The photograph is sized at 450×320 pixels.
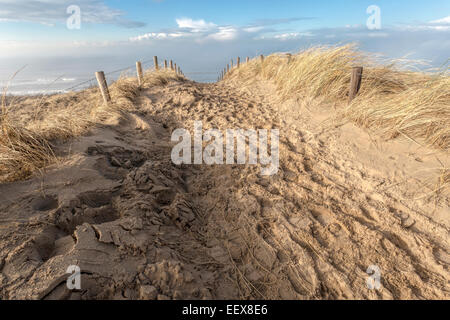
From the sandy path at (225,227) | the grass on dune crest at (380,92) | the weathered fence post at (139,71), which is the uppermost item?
the weathered fence post at (139,71)

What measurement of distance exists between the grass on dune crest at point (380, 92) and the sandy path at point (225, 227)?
355 mm

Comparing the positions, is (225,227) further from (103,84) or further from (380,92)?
(103,84)

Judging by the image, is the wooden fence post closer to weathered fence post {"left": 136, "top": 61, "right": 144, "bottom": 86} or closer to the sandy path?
the sandy path

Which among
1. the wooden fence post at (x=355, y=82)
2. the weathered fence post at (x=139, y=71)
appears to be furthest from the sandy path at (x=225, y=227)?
the weathered fence post at (x=139, y=71)

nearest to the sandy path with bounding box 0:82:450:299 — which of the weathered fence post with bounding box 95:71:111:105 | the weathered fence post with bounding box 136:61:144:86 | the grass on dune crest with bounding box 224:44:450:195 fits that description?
the grass on dune crest with bounding box 224:44:450:195

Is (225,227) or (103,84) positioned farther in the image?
(103,84)

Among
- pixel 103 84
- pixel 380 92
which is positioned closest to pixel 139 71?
pixel 103 84

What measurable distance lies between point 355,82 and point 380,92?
603 millimetres

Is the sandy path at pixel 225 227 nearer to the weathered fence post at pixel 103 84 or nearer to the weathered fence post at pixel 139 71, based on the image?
the weathered fence post at pixel 103 84

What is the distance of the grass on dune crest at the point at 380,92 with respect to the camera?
10.8ft

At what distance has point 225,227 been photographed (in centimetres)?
236

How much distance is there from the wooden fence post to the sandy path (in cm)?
95

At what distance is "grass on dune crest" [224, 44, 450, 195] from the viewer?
3279 mm
